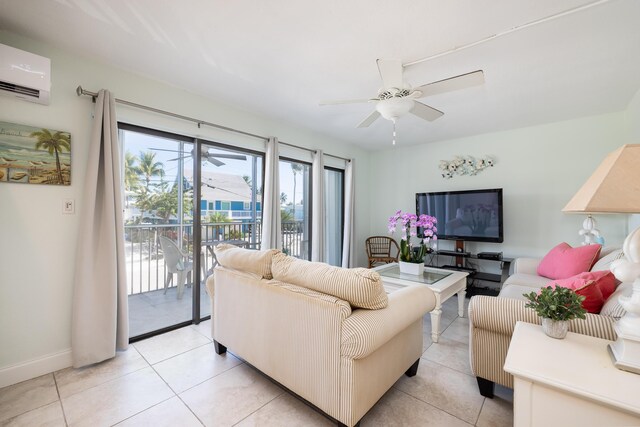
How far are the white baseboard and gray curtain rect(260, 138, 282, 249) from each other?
191cm

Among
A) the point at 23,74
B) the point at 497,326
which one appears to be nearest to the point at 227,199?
the point at 23,74

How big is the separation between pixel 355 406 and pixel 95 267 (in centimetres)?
214

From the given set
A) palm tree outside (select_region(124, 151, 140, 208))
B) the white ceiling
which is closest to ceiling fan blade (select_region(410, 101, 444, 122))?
the white ceiling

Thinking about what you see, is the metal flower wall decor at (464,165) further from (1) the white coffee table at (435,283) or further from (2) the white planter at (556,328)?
(2) the white planter at (556,328)

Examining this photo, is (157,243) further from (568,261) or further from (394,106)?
(568,261)

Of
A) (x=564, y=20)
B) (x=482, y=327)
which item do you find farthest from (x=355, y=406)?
(x=564, y=20)

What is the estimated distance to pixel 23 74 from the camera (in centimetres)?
171

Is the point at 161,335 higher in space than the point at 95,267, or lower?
lower

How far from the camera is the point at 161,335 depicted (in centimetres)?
260

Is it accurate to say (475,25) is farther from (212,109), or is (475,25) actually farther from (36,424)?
(36,424)

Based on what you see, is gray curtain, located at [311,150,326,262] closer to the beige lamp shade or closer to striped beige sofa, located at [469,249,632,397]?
striped beige sofa, located at [469,249,632,397]

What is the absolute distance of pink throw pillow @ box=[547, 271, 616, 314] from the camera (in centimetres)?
148

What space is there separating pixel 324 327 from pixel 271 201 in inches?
85.4

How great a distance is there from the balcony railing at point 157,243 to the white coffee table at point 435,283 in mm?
1733
